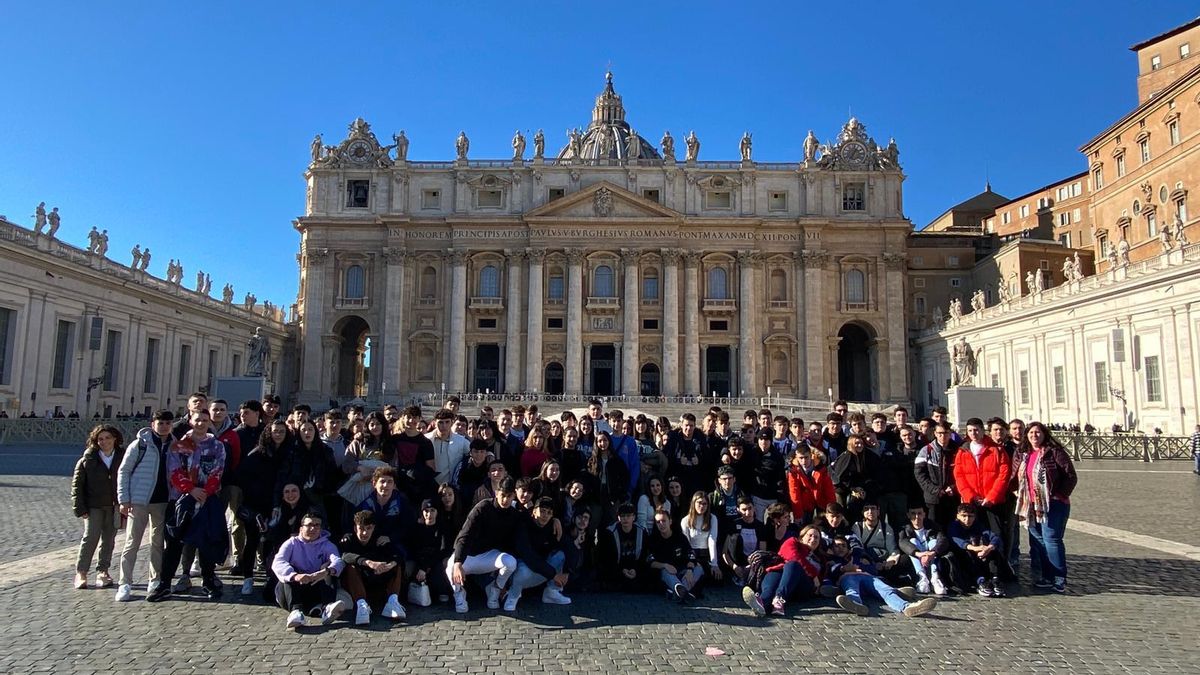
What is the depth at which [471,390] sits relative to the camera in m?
48.2

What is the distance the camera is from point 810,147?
50.0 meters

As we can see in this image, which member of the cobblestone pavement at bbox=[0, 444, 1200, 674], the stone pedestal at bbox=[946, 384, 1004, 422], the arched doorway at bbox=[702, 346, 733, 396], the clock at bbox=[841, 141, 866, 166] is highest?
the clock at bbox=[841, 141, 866, 166]

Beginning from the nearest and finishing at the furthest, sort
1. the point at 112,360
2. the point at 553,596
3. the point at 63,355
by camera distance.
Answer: the point at 553,596 < the point at 63,355 < the point at 112,360

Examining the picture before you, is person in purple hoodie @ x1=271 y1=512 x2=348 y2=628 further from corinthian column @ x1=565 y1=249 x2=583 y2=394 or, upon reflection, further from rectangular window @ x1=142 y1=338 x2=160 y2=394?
corinthian column @ x1=565 y1=249 x2=583 y2=394

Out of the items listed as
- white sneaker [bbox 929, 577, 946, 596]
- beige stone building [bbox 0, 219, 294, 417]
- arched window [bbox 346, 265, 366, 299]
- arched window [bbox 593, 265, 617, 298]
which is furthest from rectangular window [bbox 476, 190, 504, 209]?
white sneaker [bbox 929, 577, 946, 596]

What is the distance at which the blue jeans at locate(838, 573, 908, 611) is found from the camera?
295 inches

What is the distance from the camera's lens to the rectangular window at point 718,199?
4938cm

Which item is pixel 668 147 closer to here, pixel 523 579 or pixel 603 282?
pixel 603 282

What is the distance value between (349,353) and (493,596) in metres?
49.6

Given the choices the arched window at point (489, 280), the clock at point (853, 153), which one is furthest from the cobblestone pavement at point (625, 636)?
the clock at point (853, 153)

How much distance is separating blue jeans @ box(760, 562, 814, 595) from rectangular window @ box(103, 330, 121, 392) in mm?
37800

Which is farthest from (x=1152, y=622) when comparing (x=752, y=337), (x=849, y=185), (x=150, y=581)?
(x=849, y=185)

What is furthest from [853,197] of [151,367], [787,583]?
[787,583]

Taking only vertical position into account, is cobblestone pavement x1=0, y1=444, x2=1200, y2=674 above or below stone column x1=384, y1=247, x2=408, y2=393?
below
